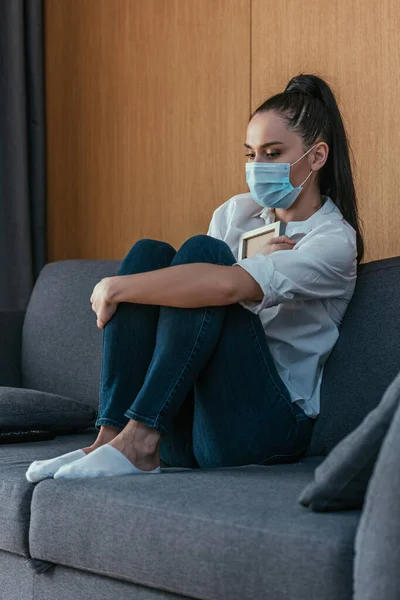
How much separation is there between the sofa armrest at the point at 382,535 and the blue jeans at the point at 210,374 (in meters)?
0.59

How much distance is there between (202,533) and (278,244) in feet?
2.58

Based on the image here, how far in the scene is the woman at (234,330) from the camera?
62.6 inches

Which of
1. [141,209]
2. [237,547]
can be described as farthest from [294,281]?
[141,209]

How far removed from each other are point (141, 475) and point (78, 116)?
82.8 inches

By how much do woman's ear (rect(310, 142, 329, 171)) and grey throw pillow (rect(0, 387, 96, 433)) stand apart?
0.82 metres

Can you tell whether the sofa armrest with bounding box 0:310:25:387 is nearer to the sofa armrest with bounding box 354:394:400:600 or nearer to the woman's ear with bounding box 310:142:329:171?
the woman's ear with bounding box 310:142:329:171

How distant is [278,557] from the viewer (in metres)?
1.13

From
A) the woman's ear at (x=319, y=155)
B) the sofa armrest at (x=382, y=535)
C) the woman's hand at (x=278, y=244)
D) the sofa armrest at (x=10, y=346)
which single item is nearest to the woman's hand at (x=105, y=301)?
the woman's hand at (x=278, y=244)

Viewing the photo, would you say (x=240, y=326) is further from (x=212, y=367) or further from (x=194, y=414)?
(x=194, y=414)

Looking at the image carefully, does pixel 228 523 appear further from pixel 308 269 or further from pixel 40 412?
pixel 40 412

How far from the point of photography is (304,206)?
6.59 ft

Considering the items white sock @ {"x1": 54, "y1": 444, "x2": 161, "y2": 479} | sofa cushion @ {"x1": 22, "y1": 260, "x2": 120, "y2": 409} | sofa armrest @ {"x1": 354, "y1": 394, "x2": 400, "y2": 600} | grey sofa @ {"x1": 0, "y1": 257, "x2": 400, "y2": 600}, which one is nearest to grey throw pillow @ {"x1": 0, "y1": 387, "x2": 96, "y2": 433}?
grey sofa @ {"x1": 0, "y1": 257, "x2": 400, "y2": 600}

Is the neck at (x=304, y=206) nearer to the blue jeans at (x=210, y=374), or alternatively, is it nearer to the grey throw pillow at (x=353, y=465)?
the blue jeans at (x=210, y=374)

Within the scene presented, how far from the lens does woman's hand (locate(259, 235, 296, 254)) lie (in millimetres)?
1856
